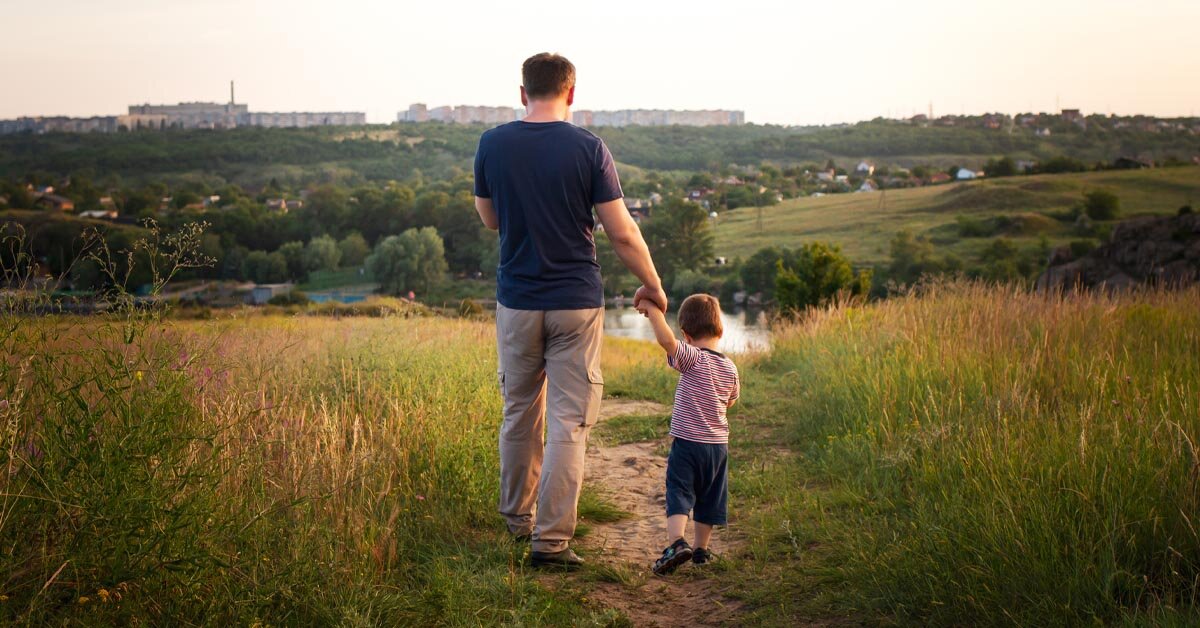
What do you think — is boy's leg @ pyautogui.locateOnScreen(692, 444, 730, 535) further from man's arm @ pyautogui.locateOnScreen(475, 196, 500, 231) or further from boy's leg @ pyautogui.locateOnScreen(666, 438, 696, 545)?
man's arm @ pyautogui.locateOnScreen(475, 196, 500, 231)

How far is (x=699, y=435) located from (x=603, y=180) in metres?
1.24

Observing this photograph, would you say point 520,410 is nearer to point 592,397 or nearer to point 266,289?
point 592,397

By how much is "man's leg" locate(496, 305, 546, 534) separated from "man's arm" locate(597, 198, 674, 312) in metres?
0.45

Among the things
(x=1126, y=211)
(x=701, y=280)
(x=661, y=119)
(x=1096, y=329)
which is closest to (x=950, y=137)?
(x=661, y=119)

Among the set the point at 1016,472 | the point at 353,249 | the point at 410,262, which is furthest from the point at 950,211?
the point at 1016,472

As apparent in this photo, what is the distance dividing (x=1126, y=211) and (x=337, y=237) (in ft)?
198

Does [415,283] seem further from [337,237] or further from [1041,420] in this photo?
[1041,420]

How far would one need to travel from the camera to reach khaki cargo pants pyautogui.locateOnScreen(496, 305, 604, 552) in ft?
12.7

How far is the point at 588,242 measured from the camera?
388 centimetres

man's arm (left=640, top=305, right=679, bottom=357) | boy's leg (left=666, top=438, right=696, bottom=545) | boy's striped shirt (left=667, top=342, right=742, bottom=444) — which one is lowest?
boy's leg (left=666, top=438, right=696, bottom=545)

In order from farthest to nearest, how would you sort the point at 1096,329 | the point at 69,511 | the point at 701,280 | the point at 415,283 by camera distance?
the point at 701,280, the point at 415,283, the point at 1096,329, the point at 69,511

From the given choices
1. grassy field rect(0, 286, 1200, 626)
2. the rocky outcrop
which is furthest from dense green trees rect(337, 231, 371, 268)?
grassy field rect(0, 286, 1200, 626)

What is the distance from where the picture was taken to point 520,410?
13.3ft

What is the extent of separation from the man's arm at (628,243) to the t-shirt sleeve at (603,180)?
1.0 inches
